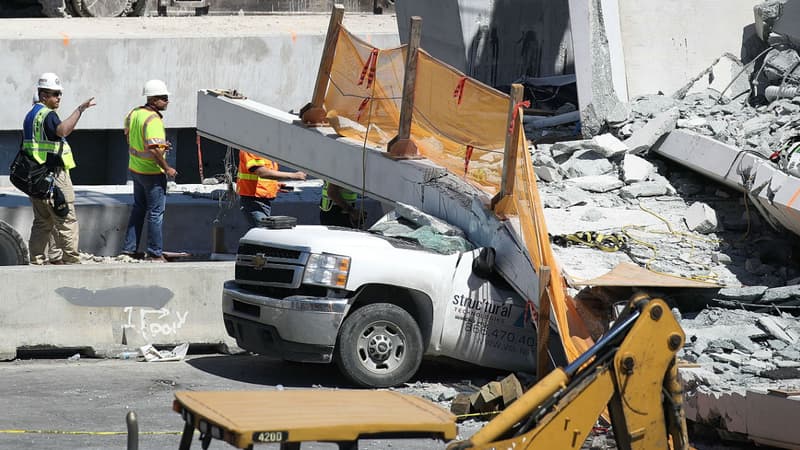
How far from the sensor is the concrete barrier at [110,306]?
439 inches

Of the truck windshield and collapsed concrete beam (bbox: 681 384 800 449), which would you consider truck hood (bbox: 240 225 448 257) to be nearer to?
the truck windshield

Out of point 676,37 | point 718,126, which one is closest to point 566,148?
point 718,126

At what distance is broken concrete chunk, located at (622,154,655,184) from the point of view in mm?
12648

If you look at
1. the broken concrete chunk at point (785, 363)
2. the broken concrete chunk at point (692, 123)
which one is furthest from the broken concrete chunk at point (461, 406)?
the broken concrete chunk at point (692, 123)

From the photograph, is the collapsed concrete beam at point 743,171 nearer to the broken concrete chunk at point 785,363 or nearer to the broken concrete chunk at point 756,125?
the broken concrete chunk at point 756,125

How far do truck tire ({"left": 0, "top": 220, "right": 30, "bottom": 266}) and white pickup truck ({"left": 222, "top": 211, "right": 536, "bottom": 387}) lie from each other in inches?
124

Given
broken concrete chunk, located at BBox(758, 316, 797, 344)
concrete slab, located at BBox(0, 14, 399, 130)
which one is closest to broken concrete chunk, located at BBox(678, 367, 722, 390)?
broken concrete chunk, located at BBox(758, 316, 797, 344)

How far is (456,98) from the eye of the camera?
11.5 m

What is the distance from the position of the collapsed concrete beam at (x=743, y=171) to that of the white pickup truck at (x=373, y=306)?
2456mm

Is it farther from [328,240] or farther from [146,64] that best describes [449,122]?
[146,64]

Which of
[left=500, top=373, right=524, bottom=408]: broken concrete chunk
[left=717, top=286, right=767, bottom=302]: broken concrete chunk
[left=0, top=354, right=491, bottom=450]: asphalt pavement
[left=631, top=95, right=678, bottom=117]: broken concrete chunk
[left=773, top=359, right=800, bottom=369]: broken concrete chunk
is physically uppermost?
[left=631, top=95, right=678, bottom=117]: broken concrete chunk

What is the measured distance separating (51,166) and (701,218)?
6.35 meters

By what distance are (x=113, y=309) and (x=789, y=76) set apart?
7.46m

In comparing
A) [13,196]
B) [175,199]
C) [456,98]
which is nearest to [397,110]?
[456,98]
